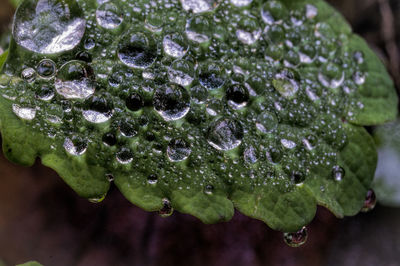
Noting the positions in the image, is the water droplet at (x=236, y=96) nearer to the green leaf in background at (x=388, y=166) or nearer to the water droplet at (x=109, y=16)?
the water droplet at (x=109, y=16)

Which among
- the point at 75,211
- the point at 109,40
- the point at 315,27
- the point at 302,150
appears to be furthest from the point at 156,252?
the point at 315,27

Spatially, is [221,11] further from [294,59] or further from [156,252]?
[156,252]

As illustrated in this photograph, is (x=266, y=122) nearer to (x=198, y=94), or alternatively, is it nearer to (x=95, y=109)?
(x=198, y=94)

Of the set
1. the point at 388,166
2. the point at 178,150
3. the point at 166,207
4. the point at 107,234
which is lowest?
the point at 107,234

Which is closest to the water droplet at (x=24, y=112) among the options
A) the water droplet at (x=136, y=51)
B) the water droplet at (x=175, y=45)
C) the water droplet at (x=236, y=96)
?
the water droplet at (x=136, y=51)

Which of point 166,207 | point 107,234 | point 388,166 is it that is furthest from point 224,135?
point 388,166

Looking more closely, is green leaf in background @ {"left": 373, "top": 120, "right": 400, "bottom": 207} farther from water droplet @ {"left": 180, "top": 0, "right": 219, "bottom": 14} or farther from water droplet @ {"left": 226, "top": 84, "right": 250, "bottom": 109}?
water droplet @ {"left": 180, "top": 0, "right": 219, "bottom": 14}
